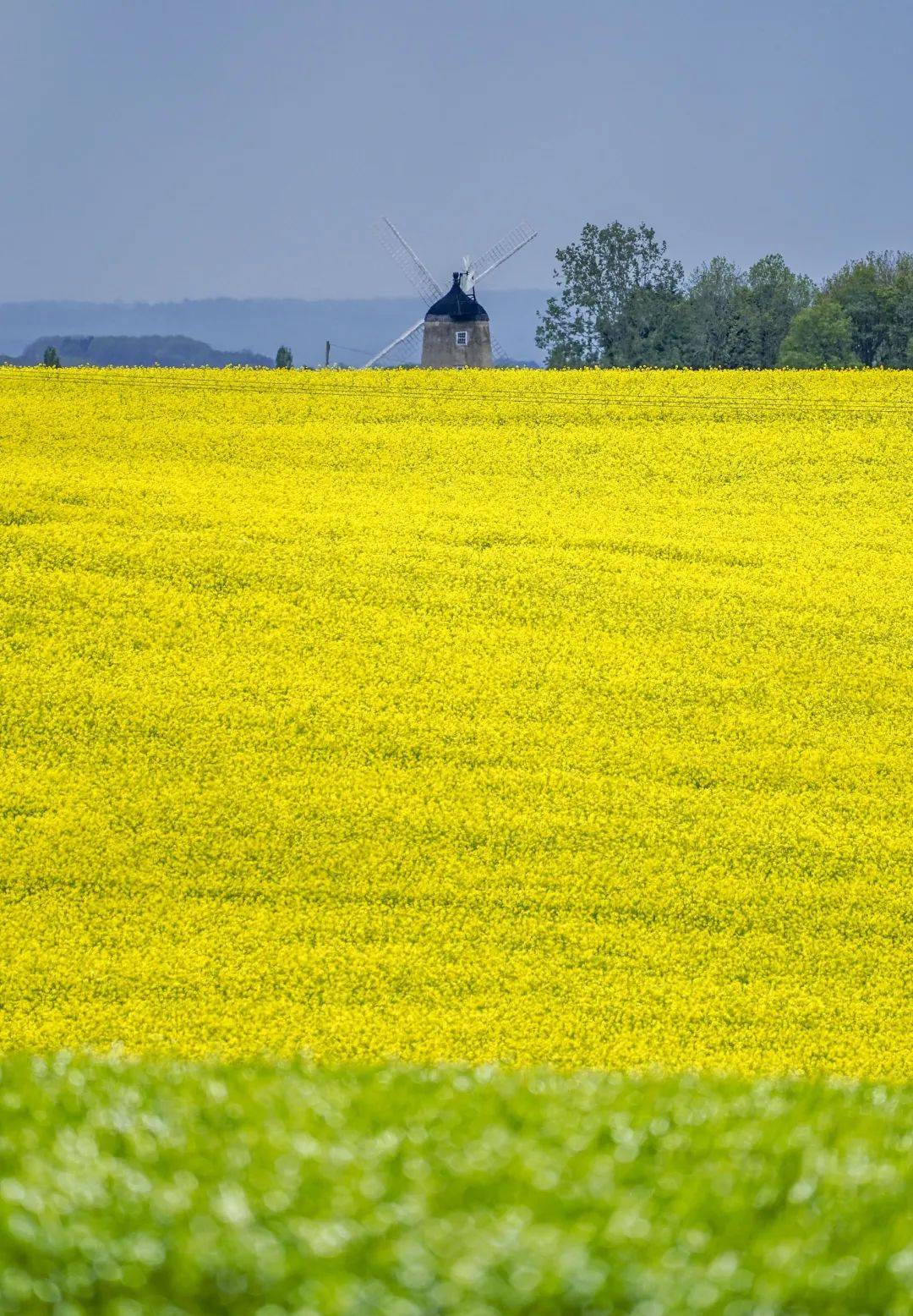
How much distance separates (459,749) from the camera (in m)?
18.7

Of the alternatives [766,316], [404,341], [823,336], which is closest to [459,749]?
[404,341]

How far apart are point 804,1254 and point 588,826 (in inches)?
467

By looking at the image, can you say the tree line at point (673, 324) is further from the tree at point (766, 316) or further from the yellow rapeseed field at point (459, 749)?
the yellow rapeseed field at point (459, 749)

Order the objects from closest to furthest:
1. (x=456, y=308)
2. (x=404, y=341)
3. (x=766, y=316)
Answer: (x=456, y=308), (x=404, y=341), (x=766, y=316)

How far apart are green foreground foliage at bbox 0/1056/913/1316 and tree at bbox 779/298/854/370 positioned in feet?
238

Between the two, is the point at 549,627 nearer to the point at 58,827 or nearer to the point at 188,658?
the point at 188,658

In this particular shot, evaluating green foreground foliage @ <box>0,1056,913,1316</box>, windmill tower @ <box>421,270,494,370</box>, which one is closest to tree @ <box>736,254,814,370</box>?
windmill tower @ <box>421,270,494,370</box>

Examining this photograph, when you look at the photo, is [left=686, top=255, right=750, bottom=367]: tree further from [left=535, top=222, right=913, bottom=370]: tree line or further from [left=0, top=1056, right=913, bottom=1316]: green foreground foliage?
[left=0, top=1056, right=913, bottom=1316]: green foreground foliage

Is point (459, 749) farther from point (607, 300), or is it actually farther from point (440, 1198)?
point (607, 300)

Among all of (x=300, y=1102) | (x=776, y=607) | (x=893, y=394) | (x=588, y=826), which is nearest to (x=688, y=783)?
(x=588, y=826)

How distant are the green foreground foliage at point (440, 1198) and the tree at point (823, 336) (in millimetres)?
72512

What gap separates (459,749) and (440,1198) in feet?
43.3

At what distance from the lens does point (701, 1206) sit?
18.2ft

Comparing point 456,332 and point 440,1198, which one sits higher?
point 456,332
